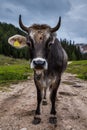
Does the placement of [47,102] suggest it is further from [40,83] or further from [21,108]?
[40,83]

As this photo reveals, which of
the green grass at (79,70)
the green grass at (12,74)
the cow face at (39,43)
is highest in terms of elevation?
the cow face at (39,43)

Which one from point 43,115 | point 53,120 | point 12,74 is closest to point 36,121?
point 53,120

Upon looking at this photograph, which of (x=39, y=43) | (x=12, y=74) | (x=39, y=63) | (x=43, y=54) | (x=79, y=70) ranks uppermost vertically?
(x=39, y=43)

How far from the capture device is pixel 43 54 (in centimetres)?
1023

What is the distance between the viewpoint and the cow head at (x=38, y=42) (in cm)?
987

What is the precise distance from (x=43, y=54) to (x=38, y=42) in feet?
1.53

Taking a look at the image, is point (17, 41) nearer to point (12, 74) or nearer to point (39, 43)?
point (39, 43)

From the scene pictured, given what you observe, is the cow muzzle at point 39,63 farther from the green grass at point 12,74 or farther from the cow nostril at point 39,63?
the green grass at point 12,74

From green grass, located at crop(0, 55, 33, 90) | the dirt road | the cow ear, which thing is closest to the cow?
the cow ear

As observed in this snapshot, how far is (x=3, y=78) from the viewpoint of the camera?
109 ft

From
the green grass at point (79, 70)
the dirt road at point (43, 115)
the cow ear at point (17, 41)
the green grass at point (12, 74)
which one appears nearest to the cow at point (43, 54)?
the cow ear at point (17, 41)

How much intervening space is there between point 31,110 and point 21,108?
0.74 metres

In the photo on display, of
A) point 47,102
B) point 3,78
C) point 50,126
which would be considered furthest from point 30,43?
point 3,78

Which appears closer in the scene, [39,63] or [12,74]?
[39,63]
